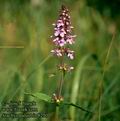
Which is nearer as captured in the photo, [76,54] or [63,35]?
[63,35]

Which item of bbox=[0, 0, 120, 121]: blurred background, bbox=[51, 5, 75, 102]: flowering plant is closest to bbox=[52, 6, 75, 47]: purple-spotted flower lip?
bbox=[51, 5, 75, 102]: flowering plant

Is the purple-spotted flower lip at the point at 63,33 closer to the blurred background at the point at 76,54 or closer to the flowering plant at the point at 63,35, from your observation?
the flowering plant at the point at 63,35

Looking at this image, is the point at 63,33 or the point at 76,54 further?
the point at 76,54

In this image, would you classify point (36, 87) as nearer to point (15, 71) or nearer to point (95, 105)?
point (15, 71)

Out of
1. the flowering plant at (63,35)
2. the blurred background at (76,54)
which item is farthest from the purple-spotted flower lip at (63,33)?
the blurred background at (76,54)

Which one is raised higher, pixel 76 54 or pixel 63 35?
pixel 76 54

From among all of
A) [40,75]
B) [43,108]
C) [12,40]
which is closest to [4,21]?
[12,40]

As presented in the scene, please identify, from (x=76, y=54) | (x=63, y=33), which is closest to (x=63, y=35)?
(x=63, y=33)

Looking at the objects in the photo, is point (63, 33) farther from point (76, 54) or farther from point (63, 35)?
point (76, 54)

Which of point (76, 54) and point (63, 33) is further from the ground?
point (76, 54)

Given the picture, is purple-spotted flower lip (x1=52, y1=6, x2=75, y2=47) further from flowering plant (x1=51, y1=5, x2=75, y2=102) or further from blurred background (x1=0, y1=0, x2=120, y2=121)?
blurred background (x1=0, y1=0, x2=120, y2=121)
